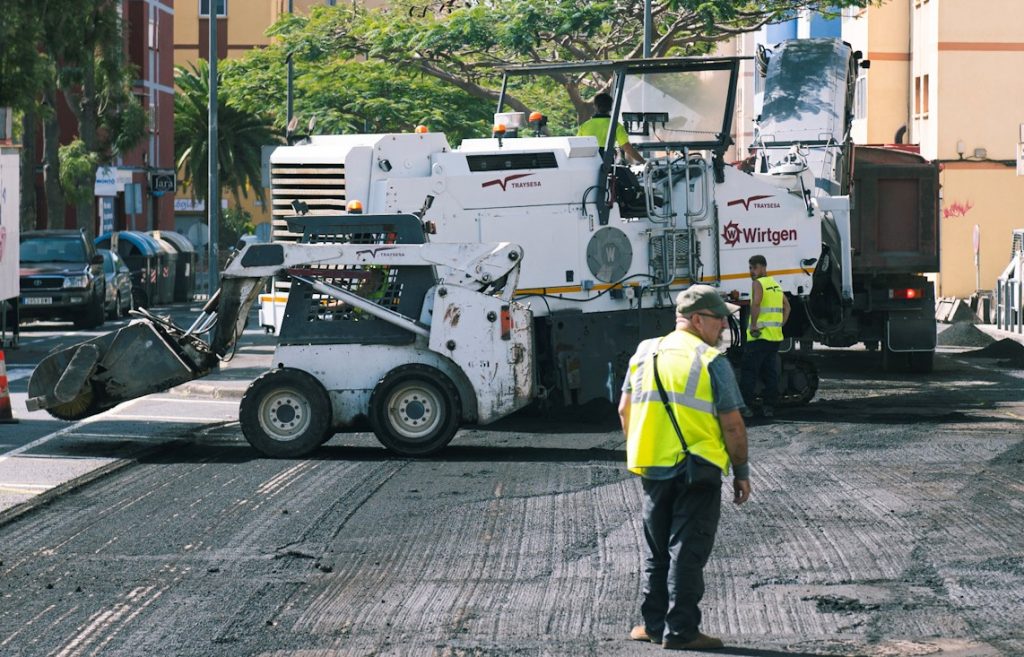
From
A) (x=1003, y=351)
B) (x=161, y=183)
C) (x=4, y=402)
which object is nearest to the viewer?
(x=4, y=402)

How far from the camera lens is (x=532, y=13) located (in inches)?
1300

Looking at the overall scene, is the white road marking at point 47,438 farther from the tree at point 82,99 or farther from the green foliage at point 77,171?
the green foliage at point 77,171

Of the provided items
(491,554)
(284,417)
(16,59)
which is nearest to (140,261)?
(16,59)

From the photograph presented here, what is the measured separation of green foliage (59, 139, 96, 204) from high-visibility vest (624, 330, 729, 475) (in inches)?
1471

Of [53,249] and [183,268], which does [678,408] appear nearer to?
[53,249]

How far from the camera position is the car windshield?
34.0 meters

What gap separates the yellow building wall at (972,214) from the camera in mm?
48250

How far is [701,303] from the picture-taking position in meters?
8.03

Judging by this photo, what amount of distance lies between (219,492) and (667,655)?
18.0 feet

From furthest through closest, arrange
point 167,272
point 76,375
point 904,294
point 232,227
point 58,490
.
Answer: point 232,227 → point 167,272 → point 904,294 → point 76,375 → point 58,490

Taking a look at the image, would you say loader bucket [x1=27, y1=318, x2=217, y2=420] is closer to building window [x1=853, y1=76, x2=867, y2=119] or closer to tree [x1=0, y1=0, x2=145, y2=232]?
tree [x1=0, y1=0, x2=145, y2=232]

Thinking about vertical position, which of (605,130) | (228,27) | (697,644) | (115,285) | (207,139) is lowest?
(697,644)

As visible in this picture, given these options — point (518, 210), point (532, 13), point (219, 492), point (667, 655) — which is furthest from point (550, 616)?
point (532, 13)

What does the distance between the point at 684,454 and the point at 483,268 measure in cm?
719
